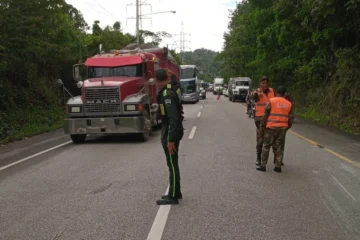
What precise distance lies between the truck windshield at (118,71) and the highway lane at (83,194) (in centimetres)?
354

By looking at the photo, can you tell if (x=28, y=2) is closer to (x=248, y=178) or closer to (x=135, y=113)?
(x=135, y=113)

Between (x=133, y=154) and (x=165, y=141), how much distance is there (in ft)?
15.0

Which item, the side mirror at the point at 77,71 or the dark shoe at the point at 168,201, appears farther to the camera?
the side mirror at the point at 77,71

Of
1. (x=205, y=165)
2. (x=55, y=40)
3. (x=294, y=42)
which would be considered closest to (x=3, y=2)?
(x=55, y=40)

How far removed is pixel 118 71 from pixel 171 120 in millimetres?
8329

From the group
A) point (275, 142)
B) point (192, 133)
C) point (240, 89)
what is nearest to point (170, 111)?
point (275, 142)

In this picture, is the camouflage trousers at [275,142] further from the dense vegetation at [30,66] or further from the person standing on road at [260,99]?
the dense vegetation at [30,66]

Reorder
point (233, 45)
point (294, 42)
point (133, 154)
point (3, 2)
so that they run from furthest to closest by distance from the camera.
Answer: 1. point (233, 45)
2. point (294, 42)
3. point (3, 2)
4. point (133, 154)

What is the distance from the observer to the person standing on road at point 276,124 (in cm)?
823

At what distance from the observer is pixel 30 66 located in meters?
20.5

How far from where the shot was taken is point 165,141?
6020 millimetres

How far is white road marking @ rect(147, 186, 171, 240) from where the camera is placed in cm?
476

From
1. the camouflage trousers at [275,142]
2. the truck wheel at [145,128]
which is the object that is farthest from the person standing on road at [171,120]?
the truck wheel at [145,128]

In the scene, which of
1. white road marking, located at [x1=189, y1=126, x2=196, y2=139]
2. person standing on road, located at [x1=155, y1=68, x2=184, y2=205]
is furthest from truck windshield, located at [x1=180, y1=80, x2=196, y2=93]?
person standing on road, located at [x1=155, y1=68, x2=184, y2=205]
